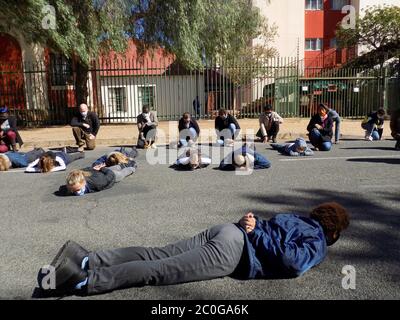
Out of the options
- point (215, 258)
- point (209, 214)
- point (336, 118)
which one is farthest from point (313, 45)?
point (215, 258)

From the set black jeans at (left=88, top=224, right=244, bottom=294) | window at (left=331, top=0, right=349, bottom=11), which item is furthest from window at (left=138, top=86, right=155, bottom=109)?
black jeans at (left=88, top=224, right=244, bottom=294)

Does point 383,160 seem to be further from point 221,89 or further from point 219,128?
point 221,89

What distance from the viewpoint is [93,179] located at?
22.5 feet

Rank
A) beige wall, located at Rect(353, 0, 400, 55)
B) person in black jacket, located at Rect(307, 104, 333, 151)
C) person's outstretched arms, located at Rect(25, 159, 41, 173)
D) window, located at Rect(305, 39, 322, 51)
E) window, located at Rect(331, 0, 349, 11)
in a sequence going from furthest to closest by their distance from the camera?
window, located at Rect(305, 39, 322, 51) < window, located at Rect(331, 0, 349, 11) < beige wall, located at Rect(353, 0, 400, 55) < person in black jacket, located at Rect(307, 104, 333, 151) < person's outstretched arms, located at Rect(25, 159, 41, 173)

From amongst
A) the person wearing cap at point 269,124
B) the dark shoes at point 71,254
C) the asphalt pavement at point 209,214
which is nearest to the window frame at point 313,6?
the person wearing cap at point 269,124

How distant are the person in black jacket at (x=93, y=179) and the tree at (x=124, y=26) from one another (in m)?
8.69

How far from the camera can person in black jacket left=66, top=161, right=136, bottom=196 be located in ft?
21.2

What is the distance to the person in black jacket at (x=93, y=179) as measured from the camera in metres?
6.47

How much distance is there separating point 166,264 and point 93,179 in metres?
3.75

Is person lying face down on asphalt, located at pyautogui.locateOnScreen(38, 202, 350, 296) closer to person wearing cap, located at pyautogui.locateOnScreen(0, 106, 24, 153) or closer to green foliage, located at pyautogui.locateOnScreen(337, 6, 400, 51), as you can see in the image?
person wearing cap, located at pyautogui.locateOnScreen(0, 106, 24, 153)

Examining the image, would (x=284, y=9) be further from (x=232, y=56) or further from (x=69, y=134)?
(x=69, y=134)

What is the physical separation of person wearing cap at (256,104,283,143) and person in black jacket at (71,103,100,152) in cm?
494

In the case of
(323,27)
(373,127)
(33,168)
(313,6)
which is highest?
(313,6)

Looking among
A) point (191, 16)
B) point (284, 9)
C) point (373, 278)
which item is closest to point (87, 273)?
point (373, 278)
